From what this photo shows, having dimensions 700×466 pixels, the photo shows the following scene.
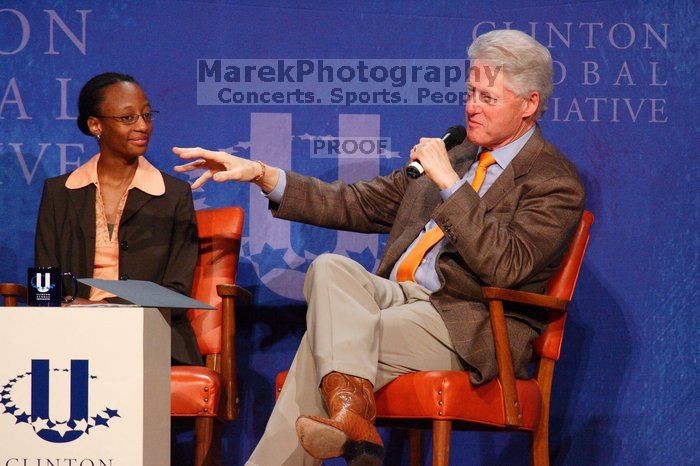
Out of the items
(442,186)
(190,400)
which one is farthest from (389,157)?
(190,400)

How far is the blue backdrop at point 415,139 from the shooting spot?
392 centimetres

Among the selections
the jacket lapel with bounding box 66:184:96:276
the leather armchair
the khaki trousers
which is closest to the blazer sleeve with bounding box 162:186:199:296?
the jacket lapel with bounding box 66:184:96:276

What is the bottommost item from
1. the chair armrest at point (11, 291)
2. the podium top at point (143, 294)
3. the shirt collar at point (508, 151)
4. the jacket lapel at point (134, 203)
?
the chair armrest at point (11, 291)

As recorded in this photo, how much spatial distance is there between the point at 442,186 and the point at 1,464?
4.74 ft

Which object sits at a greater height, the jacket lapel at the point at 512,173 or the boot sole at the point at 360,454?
the jacket lapel at the point at 512,173

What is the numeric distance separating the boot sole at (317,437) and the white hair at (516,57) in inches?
54.5

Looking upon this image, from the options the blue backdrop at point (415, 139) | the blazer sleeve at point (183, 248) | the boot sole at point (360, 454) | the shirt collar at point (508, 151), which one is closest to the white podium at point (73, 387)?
the boot sole at point (360, 454)

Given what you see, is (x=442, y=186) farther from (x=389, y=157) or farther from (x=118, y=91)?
(x=118, y=91)

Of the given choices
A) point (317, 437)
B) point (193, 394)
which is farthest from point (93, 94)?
point (317, 437)

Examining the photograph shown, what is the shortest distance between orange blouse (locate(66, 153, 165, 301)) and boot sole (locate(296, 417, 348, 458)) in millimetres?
1248

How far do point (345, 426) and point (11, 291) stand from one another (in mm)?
1345

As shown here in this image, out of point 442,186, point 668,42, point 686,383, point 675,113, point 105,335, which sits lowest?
point 686,383

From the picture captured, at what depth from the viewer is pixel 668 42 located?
13.0 feet

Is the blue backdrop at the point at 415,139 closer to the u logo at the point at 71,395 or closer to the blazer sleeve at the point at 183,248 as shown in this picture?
the blazer sleeve at the point at 183,248
